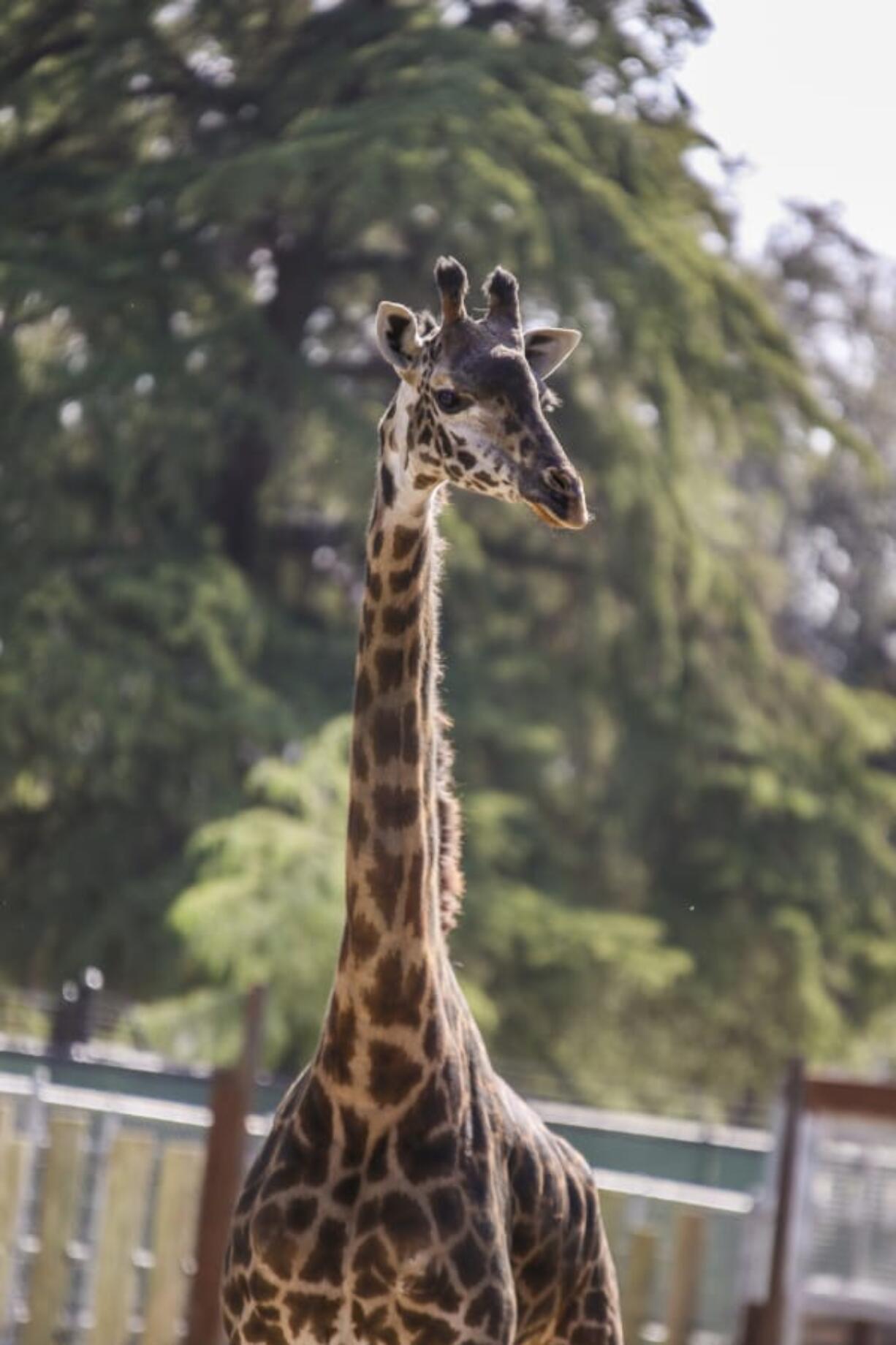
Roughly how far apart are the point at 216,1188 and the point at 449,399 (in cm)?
364

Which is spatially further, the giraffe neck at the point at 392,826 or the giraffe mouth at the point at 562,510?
the giraffe neck at the point at 392,826

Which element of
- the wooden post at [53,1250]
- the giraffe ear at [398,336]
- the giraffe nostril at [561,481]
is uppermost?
the giraffe ear at [398,336]

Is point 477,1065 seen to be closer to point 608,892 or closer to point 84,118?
point 84,118

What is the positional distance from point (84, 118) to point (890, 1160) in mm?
7999

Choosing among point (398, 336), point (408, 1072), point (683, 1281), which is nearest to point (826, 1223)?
point (683, 1281)

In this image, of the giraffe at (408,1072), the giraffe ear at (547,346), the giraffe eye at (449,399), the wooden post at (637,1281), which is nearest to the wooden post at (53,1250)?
the wooden post at (637,1281)

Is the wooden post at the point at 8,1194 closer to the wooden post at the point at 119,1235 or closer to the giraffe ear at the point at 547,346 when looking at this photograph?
the wooden post at the point at 119,1235

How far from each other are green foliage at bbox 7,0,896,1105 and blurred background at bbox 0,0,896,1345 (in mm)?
32

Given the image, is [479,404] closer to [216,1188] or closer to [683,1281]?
[216,1188]

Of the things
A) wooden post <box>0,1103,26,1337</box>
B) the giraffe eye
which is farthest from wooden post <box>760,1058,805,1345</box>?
the giraffe eye

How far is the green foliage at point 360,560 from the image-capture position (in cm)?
1303

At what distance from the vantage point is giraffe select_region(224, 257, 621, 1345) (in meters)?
3.28

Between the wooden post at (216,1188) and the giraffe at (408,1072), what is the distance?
267cm

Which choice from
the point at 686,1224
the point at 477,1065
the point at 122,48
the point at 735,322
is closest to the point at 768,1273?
the point at 686,1224
